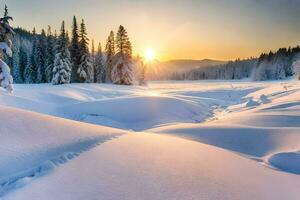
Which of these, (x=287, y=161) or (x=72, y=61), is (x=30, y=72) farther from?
(x=287, y=161)

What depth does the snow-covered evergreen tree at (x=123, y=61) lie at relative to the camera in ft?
143

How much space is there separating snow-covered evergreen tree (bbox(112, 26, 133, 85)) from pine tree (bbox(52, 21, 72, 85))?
7.67 metres

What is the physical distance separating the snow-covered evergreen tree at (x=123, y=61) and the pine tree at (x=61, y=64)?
7.67m

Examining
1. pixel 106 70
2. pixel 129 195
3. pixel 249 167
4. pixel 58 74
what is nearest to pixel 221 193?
pixel 129 195

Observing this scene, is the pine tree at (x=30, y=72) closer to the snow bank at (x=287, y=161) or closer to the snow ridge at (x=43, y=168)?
the snow ridge at (x=43, y=168)

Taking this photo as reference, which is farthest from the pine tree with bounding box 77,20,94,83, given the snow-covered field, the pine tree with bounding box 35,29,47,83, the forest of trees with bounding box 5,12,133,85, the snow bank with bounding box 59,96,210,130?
the snow-covered field

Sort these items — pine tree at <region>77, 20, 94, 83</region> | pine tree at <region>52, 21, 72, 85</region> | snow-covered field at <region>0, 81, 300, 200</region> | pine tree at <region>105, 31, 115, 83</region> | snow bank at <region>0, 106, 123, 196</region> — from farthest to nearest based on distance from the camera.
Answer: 1. pine tree at <region>105, 31, 115, 83</region>
2. pine tree at <region>77, 20, 94, 83</region>
3. pine tree at <region>52, 21, 72, 85</region>
4. snow bank at <region>0, 106, 123, 196</region>
5. snow-covered field at <region>0, 81, 300, 200</region>

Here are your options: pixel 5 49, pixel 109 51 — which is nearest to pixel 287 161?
pixel 5 49

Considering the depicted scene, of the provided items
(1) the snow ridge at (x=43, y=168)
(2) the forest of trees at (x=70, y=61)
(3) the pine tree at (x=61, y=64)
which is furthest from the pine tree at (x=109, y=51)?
(1) the snow ridge at (x=43, y=168)

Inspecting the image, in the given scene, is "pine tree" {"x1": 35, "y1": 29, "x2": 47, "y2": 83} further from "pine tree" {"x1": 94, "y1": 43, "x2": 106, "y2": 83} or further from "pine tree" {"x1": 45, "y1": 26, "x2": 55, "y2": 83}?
"pine tree" {"x1": 94, "y1": 43, "x2": 106, "y2": 83}

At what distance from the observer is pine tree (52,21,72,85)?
3766 cm

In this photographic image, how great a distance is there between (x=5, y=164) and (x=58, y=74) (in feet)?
114

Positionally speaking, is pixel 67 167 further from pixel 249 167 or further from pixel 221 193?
pixel 249 167

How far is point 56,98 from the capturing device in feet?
65.4
